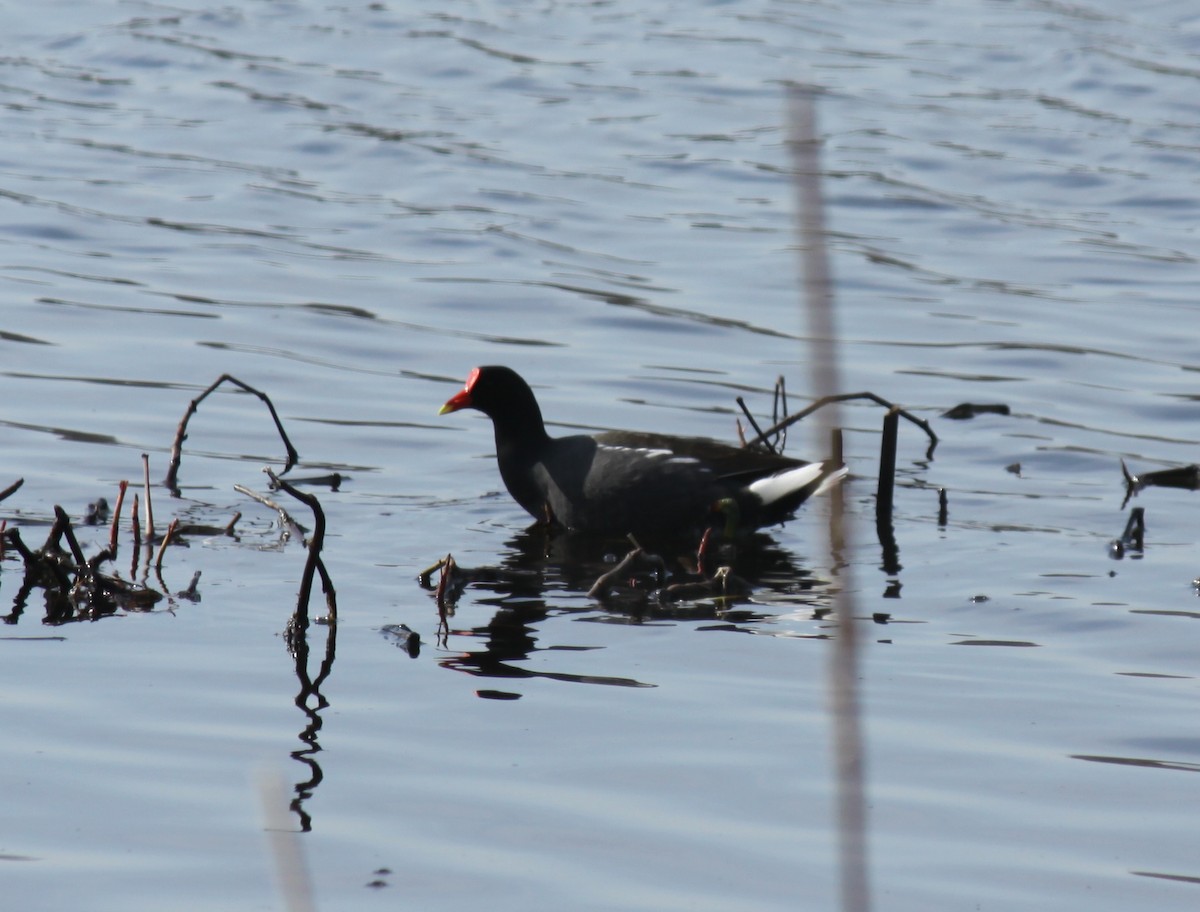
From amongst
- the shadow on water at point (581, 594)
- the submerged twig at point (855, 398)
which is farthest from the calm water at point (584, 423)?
the submerged twig at point (855, 398)

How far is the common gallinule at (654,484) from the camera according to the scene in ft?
27.7

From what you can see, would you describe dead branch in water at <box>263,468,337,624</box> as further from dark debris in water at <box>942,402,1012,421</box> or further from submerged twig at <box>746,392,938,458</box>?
dark debris in water at <box>942,402,1012,421</box>

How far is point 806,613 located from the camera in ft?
23.5

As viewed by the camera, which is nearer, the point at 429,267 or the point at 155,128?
the point at 429,267

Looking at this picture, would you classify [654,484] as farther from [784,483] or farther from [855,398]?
[855,398]

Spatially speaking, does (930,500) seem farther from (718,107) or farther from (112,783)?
(718,107)

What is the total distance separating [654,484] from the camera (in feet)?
27.7

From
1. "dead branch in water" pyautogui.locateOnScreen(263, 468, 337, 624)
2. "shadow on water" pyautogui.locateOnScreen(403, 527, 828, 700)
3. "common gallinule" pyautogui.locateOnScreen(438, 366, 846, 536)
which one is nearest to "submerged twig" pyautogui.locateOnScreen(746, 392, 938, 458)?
"common gallinule" pyautogui.locateOnScreen(438, 366, 846, 536)

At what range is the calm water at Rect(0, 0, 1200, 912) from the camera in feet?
16.4

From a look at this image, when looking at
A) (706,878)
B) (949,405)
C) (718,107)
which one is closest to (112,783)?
(706,878)

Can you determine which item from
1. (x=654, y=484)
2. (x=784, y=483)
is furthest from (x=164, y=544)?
(x=784, y=483)

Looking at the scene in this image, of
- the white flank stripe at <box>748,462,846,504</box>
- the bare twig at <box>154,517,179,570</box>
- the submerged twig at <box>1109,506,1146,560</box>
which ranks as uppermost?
the white flank stripe at <box>748,462,846,504</box>

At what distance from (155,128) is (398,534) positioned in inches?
488

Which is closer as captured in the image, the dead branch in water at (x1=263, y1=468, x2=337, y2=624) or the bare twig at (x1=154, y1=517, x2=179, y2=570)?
the dead branch in water at (x1=263, y1=468, x2=337, y2=624)
